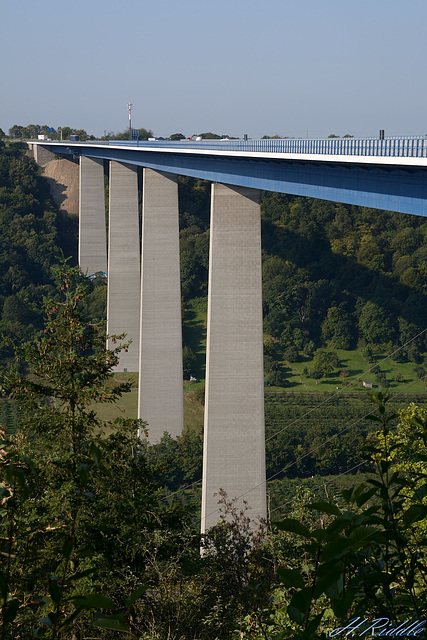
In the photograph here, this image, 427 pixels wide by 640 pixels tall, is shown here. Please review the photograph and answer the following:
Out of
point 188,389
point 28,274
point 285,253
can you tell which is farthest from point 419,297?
point 28,274

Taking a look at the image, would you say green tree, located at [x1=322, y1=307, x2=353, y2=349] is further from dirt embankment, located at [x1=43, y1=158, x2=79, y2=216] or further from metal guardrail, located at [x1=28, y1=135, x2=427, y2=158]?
metal guardrail, located at [x1=28, y1=135, x2=427, y2=158]

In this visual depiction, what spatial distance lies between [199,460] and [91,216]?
93.6 ft

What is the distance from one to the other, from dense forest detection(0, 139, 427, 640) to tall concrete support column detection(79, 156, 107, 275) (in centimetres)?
350

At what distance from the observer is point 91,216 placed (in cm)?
5781

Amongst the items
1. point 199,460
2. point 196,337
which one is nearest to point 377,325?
point 196,337

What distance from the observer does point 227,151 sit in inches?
889

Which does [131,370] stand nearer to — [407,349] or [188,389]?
[188,389]

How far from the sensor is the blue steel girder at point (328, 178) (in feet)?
43.0

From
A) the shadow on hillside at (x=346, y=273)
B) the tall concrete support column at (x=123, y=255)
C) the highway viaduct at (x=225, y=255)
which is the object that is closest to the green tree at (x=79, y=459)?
the highway viaduct at (x=225, y=255)

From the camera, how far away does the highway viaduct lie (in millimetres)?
14789

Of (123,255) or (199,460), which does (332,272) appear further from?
(199,460)

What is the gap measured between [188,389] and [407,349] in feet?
60.3

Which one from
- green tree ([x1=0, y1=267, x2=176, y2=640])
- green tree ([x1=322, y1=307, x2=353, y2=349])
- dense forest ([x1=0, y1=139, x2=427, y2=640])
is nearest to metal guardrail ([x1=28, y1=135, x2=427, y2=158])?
dense forest ([x1=0, y1=139, x2=427, y2=640])

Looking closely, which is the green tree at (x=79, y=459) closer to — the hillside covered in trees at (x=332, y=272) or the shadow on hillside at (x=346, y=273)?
the hillside covered in trees at (x=332, y=272)
